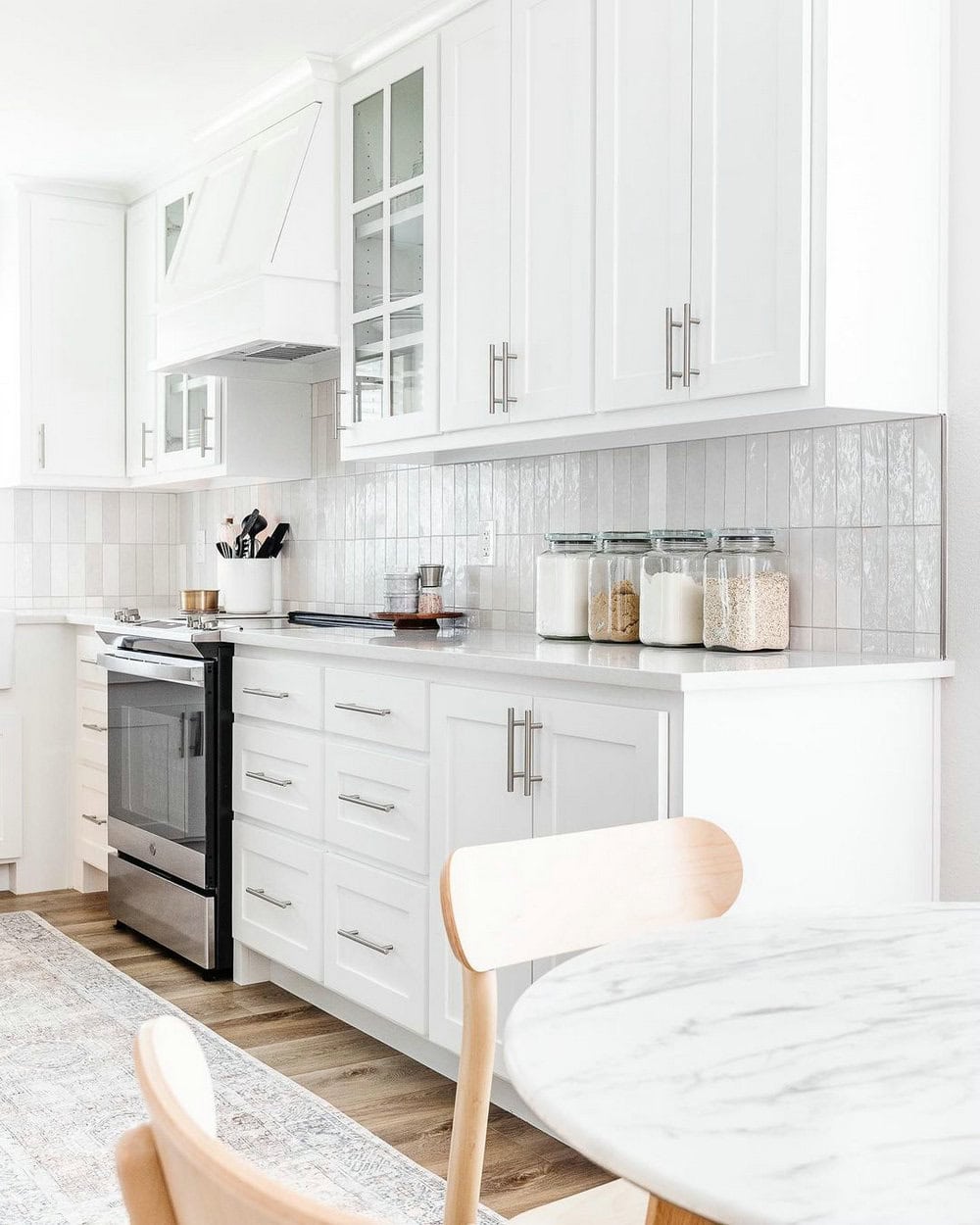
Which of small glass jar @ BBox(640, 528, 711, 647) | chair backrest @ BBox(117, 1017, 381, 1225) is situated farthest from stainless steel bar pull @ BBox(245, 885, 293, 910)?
chair backrest @ BBox(117, 1017, 381, 1225)

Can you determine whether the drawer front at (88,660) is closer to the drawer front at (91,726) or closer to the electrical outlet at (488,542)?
the drawer front at (91,726)

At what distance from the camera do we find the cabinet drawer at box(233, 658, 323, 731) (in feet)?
10.5

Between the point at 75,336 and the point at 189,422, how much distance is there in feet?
2.30

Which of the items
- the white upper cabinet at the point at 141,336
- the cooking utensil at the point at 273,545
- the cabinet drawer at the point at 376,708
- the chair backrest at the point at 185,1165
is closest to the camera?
the chair backrest at the point at 185,1165

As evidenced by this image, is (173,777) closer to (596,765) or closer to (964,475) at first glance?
(596,765)

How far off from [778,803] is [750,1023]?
1344 millimetres

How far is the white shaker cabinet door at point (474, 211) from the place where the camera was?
3.00 meters

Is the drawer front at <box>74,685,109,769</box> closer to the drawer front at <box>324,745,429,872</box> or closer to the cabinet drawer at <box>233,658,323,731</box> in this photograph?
the cabinet drawer at <box>233,658,323,731</box>

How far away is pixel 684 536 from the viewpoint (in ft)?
8.89

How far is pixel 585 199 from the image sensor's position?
273 centimetres

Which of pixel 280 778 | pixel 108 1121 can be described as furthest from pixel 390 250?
pixel 108 1121

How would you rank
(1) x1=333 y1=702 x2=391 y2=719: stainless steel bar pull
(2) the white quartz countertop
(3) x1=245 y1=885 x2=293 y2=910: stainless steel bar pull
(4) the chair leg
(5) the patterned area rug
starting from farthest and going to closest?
(3) x1=245 y1=885 x2=293 y2=910: stainless steel bar pull → (1) x1=333 y1=702 x2=391 y2=719: stainless steel bar pull → (5) the patterned area rug → (2) the white quartz countertop → (4) the chair leg

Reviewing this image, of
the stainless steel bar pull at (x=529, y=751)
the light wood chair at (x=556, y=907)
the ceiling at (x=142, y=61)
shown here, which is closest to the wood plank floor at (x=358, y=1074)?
the stainless steel bar pull at (x=529, y=751)

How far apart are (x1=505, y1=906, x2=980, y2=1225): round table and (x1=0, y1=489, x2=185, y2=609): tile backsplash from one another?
442 centimetres
